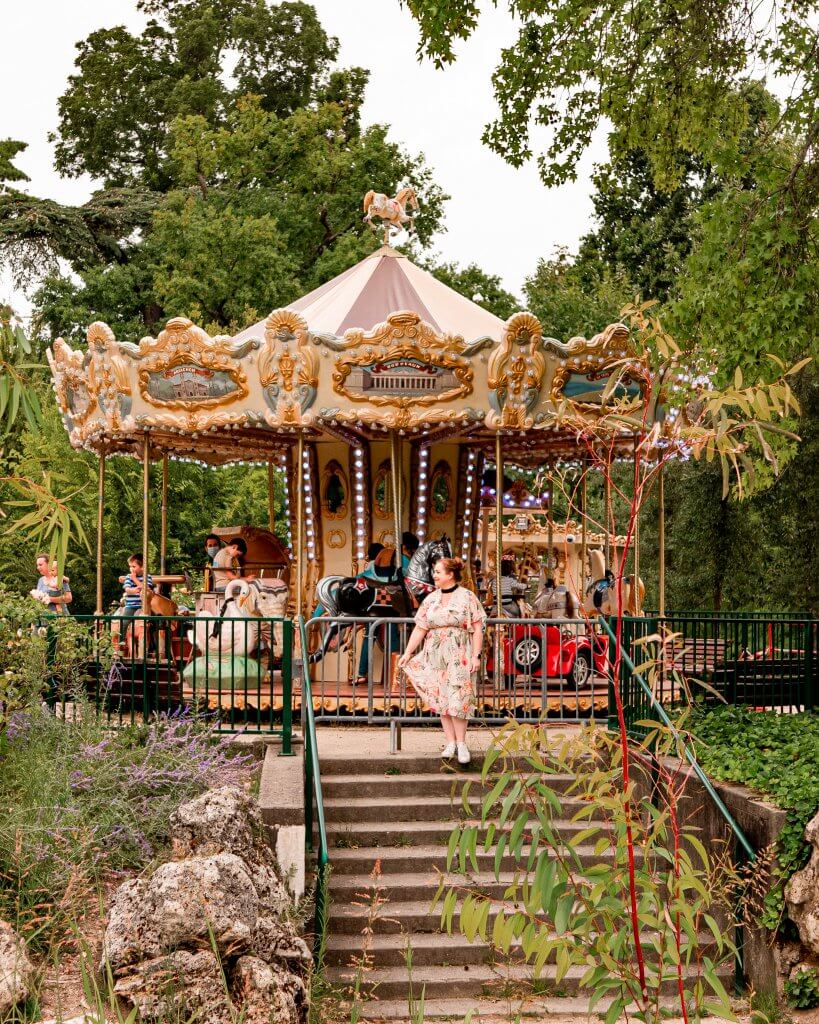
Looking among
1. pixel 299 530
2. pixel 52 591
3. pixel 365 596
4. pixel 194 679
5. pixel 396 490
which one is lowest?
pixel 194 679

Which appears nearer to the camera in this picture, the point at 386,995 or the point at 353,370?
Result: the point at 386,995

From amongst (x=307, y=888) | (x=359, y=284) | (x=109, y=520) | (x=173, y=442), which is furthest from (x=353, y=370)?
(x=109, y=520)

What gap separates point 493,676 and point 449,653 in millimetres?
4316

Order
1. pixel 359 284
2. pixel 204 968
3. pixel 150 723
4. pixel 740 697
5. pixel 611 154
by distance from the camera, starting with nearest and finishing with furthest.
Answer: pixel 204 968
pixel 150 723
pixel 740 697
pixel 611 154
pixel 359 284

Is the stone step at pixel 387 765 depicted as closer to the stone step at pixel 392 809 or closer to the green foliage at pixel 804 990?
the stone step at pixel 392 809

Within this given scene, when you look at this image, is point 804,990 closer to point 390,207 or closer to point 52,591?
point 390,207

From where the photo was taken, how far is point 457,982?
9.18 metres

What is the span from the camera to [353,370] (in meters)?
15.0

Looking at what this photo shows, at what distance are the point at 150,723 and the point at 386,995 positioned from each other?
3.71 m

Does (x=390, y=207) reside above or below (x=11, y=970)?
above

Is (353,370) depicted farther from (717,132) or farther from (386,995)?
(386,995)

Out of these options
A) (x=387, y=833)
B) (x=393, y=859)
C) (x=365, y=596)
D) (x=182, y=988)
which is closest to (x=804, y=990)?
(x=393, y=859)

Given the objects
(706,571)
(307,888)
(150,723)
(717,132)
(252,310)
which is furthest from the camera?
(252,310)

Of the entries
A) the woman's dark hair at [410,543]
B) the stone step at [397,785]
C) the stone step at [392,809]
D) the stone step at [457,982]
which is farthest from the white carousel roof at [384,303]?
the stone step at [457,982]
